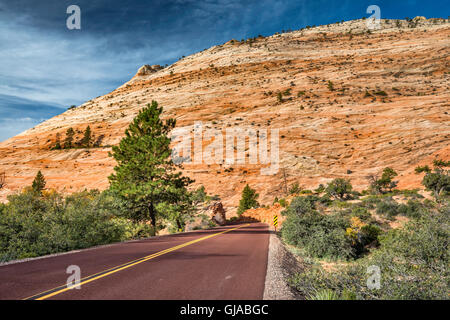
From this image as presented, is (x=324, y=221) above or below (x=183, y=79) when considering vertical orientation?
below

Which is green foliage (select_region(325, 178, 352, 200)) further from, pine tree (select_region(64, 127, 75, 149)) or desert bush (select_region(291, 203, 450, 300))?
pine tree (select_region(64, 127, 75, 149))

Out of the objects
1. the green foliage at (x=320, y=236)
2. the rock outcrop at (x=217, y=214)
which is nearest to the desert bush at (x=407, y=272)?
the green foliage at (x=320, y=236)

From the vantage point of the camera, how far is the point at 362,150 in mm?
A: 48156

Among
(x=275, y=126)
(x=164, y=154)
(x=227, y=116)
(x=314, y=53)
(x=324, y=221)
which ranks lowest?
(x=324, y=221)

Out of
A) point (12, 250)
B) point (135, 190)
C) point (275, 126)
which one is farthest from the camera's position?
point (275, 126)

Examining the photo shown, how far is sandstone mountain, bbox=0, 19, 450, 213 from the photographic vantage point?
47188mm

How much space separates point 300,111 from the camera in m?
56.8

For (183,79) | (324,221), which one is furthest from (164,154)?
(183,79)

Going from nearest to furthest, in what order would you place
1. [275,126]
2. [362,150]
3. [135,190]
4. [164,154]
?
[135,190], [164,154], [362,150], [275,126]

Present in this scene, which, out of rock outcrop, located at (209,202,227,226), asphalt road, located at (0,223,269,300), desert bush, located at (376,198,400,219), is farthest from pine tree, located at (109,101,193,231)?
desert bush, located at (376,198,400,219)

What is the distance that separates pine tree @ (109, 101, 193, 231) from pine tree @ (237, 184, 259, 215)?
21.1 m
